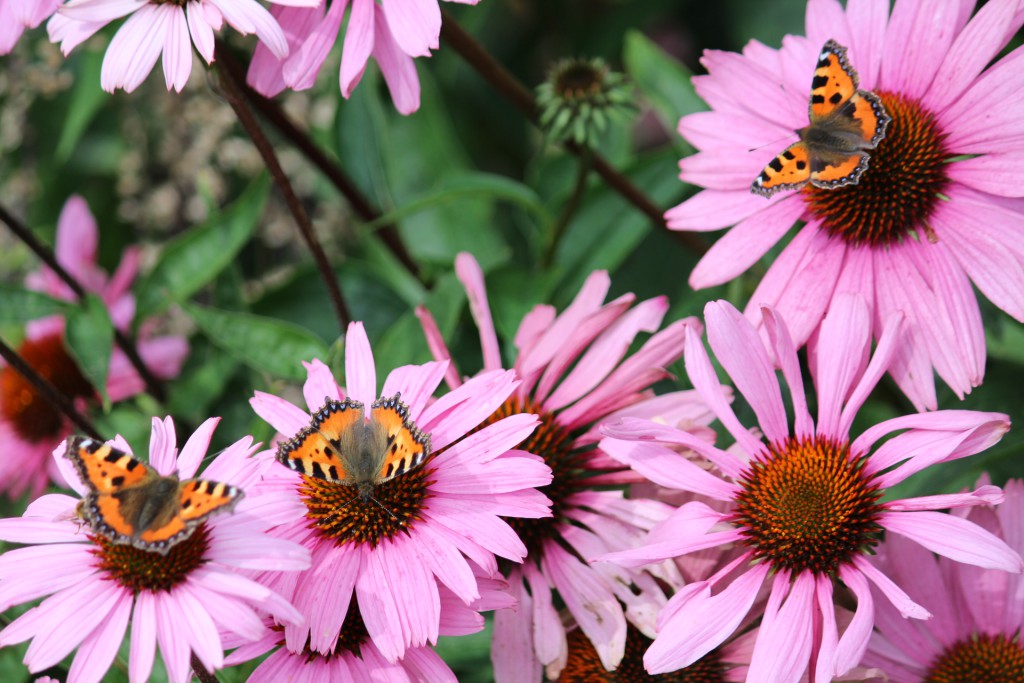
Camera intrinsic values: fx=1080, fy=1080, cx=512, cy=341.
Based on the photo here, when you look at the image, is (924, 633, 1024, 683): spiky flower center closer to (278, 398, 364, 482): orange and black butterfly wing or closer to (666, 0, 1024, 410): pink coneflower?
(666, 0, 1024, 410): pink coneflower

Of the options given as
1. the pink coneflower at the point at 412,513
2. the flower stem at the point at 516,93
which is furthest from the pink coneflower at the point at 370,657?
the flower stem at the point at 516,93

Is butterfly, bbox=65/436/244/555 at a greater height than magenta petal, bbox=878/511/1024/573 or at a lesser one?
lesser

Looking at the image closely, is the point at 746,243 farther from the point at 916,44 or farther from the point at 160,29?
the point at 160,29

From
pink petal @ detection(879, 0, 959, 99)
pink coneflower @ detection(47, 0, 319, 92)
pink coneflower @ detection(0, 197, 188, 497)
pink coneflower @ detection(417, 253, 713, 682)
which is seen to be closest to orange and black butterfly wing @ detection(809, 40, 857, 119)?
pink petal @ detection(879, 0, 959, 99)

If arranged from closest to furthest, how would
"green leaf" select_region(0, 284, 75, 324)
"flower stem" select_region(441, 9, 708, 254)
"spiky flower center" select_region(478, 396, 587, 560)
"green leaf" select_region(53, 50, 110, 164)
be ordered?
"spiky flower center" select_region(478, 396, 587, 560) → "flower stem" select_region(441, 9, 708, 254) → "green leaf" select_region(0, 284, 75, 324) → "green leaf" select_region(53, 50, 110, 164)

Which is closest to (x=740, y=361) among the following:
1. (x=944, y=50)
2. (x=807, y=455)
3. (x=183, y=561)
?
(x=807, y=455)

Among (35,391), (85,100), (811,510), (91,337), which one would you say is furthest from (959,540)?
(85,100)

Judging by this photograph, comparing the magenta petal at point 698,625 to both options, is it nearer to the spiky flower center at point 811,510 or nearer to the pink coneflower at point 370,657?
the spiky flower center at point 811,510
